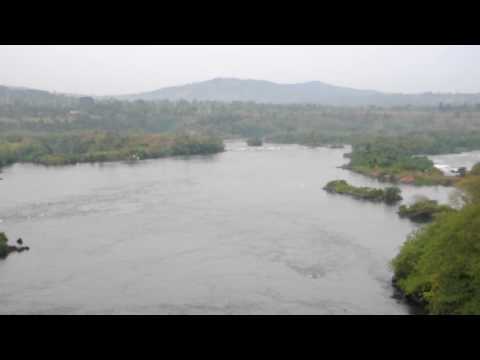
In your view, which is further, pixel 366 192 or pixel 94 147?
pixel 94 147

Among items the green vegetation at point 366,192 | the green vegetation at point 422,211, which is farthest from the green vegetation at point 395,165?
the green vegetation at point 422,211

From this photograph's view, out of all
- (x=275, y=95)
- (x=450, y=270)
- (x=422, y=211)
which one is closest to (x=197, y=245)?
(x=450, y=270)

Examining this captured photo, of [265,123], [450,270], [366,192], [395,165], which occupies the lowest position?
[366,192]

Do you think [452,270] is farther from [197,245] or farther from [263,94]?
[263,94]

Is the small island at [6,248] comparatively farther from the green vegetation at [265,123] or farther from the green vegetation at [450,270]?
the green vegetation at [265,123]

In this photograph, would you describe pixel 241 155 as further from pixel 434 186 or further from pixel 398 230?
pixel 398 230
